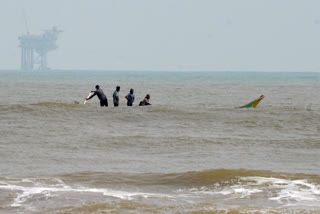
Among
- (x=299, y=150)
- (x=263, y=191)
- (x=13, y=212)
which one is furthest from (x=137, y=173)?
(x=299, y=150)

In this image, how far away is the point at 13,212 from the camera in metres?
9.02

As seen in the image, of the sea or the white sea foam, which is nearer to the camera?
the sea

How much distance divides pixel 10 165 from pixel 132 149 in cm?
382

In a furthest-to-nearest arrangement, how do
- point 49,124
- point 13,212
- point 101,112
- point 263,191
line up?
point 101,112 < point 49,124 < point 263,191 < point 13,212

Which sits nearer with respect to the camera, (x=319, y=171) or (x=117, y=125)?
(x=319, y=171)

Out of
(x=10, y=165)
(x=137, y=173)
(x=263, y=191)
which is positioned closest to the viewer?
(x=263, y=191)

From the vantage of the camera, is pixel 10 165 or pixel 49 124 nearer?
pixel 10 165

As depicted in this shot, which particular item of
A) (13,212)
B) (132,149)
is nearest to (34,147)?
(132,149)

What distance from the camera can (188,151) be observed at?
15312 mm

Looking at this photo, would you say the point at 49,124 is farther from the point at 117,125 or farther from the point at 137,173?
the point at 137,173

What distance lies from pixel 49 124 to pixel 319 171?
11.5 meters

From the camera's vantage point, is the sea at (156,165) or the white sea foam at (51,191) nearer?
the sea at (156,165)

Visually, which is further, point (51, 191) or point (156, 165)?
point (156, 165)

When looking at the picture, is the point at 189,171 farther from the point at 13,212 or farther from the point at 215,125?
the point at 215,125
